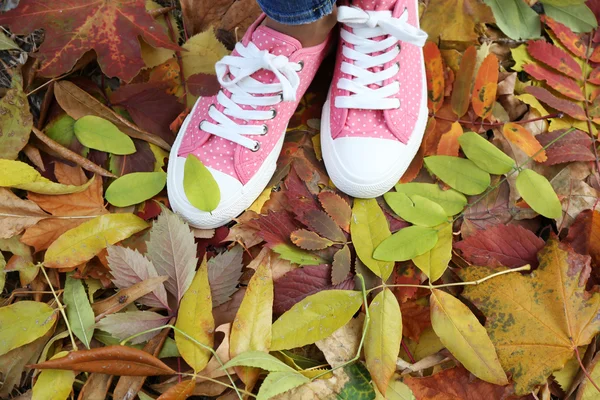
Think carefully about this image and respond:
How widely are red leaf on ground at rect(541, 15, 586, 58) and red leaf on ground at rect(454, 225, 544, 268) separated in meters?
0.43

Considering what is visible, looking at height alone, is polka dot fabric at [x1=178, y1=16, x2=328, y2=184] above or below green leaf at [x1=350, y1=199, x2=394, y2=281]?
above

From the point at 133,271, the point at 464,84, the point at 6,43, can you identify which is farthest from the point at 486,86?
the point at 6,43

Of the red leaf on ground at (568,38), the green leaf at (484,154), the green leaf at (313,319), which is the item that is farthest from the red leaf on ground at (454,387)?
the red leaf on ground at (568,38)

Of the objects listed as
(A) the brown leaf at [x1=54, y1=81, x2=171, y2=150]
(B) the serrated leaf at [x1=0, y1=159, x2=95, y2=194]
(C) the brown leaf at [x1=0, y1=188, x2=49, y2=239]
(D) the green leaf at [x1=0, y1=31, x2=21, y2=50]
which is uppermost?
(D) the green leaf at [x1=0, y1=31, x2=21, y2=50]

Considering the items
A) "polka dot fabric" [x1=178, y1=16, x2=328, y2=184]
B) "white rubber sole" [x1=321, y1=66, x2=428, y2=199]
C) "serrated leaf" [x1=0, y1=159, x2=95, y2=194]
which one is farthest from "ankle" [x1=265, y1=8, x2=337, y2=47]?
"serrated leaf" [x1=0, y1=159, x2=95, y2=194]

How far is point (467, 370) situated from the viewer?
0.75m

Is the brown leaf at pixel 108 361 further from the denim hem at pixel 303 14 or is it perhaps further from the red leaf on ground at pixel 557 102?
the red leaf on ground at pixel 557 102

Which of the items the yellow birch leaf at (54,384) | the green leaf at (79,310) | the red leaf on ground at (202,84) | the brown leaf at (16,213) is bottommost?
the yellow birch leaf at (54,384)

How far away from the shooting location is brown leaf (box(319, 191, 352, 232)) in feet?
2.73

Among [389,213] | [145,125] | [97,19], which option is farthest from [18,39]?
[389,213]

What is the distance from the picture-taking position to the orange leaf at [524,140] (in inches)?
34.2

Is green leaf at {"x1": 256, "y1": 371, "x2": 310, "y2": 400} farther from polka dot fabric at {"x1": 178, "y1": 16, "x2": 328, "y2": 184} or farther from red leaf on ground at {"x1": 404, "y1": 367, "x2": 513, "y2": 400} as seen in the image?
polka dot fabric at {"x1": 178, "y1": 16, "x2": 328, "y2": 184}

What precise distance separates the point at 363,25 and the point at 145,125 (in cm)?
46

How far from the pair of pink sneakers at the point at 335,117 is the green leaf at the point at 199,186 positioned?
0.02 meters
